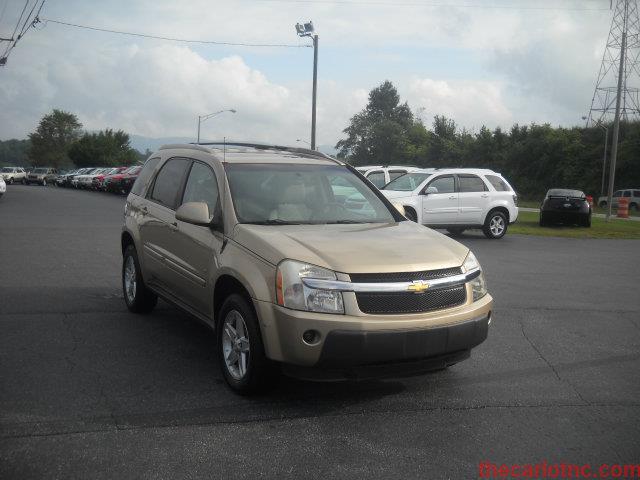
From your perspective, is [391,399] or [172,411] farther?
[391,399]

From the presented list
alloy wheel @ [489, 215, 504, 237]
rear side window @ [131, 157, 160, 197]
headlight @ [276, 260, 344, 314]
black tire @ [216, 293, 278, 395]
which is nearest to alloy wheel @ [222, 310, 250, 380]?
black tire @ [216, 293, 278, 395]

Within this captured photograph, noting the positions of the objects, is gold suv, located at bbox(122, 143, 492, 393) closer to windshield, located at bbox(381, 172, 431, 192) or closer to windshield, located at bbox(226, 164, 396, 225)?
windshield, located at bbox(226, 164, 396, 225)

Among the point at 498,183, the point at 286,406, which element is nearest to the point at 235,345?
the point at 286,406

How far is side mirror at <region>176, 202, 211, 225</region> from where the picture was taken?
209 inches

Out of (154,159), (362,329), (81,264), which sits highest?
(154,159)

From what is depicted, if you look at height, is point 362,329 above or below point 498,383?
above

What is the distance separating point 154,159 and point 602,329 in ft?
16.4

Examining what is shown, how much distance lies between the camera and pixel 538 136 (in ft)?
202


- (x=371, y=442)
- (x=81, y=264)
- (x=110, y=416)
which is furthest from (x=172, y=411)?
(x=81, y=264)

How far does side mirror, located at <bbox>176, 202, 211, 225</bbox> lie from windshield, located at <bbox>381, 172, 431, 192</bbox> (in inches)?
524

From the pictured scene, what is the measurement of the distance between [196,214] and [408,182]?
13.9m

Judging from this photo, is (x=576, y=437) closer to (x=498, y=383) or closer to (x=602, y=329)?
(x=498, y=383)

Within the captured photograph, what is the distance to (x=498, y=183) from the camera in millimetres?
18781

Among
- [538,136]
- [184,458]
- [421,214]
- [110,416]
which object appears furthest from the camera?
[538,136]
